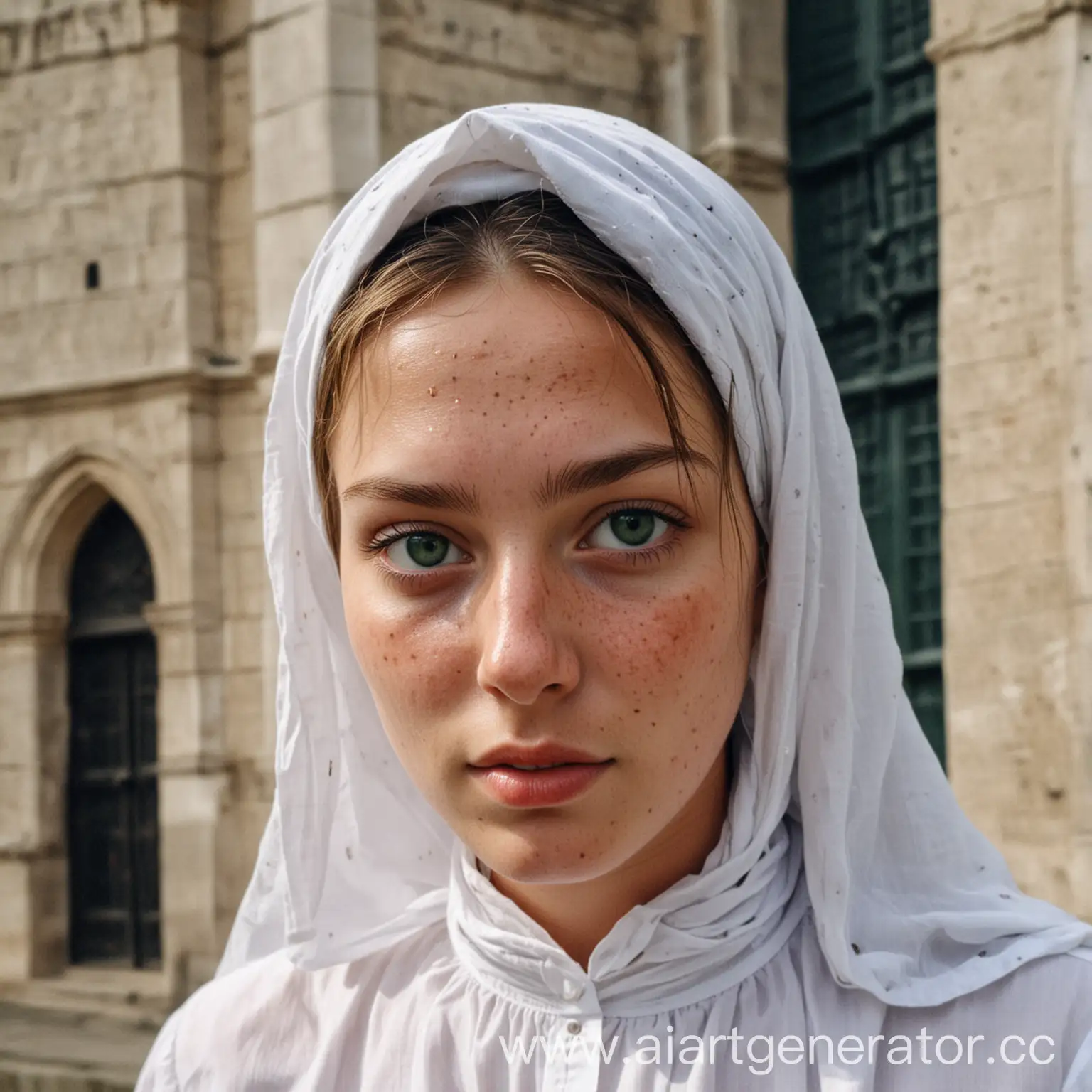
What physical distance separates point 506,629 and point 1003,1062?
590mm

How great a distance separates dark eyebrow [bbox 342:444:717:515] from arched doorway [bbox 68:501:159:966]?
7.24 metres

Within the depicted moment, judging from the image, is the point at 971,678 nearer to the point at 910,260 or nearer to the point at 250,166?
the point at 910,260

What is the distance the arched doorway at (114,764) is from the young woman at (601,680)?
6982 millimetres

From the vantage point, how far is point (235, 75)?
750cm

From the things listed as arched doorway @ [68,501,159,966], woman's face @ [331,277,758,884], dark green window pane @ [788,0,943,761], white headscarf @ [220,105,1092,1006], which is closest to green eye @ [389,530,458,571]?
woman's face @ [331,277,758,884]

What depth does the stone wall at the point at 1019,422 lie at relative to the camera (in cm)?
466

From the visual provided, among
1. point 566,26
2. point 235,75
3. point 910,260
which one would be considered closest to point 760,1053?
point 910,260

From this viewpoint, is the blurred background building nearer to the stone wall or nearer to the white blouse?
the stone wall

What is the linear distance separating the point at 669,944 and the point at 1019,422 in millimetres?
4288

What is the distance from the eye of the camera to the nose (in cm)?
97

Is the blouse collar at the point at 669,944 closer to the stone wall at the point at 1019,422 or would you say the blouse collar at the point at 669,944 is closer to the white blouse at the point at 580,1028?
the white blouse at the point at 580,1028

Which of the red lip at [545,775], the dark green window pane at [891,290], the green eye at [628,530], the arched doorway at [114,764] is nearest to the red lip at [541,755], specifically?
the red lip at [545,775]

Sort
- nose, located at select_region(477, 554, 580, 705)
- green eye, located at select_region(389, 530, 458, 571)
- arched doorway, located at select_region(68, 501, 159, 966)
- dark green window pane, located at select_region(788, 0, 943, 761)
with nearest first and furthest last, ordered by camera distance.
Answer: nose, located at select_region(477, 554, 580, 705)
green eye, located at select_region(389, 530, 458, 571)
dark green window pane, located at select_region(788, 0, 943, 761)
arched doorway, located at select_region(68, 501, 159, 966)

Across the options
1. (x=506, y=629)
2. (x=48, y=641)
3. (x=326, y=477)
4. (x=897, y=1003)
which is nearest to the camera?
(x=506, y=629)
